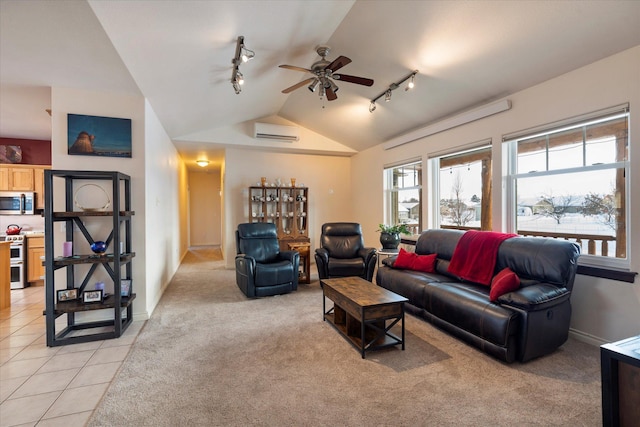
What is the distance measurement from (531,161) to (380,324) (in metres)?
2.44

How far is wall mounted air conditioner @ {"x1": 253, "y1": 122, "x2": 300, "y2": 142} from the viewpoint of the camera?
532 centimetres

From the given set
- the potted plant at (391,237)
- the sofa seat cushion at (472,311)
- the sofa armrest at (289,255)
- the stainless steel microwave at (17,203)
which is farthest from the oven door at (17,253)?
the sofa seat cushion at (472,311)

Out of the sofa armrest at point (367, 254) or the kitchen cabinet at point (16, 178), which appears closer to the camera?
the sofa armrest at point (367, 254)

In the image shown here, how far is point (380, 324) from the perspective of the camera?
2666mm

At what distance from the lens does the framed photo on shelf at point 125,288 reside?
115 inches

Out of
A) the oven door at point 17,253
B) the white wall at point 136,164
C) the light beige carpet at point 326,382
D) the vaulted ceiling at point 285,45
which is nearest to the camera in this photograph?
the light beige carpet at point 326,382

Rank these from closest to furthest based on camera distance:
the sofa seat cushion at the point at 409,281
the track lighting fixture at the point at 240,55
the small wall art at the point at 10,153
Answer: the track lighting fixture at the point at 240,55
the sofa seat cushion at the point at 409,281
the small wall art at the point at 10,153

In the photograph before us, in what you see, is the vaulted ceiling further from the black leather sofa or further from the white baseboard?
the white baseboard

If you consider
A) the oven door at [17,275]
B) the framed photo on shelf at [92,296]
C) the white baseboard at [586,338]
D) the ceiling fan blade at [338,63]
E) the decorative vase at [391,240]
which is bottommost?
the white baseboard at [586,338]

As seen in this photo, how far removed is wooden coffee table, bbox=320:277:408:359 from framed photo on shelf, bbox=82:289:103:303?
2.20 metres

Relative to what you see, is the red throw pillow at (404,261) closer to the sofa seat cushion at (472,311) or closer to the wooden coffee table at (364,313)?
the sofa seat cushion at (472,311)

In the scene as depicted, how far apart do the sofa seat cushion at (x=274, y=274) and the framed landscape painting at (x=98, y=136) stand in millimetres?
2030

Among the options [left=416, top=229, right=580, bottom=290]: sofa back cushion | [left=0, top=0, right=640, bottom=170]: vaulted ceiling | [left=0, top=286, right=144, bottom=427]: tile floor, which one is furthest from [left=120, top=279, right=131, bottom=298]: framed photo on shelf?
[left=416, top=229, right=580, bottom=290]: sofa back cushion

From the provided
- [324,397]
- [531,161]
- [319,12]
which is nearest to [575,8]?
[531,161]
